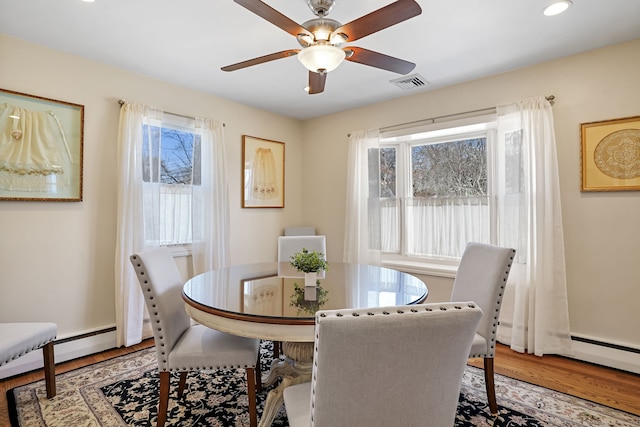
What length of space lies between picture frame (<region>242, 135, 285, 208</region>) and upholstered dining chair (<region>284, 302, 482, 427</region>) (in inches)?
131

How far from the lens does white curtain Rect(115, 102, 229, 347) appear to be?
299 cm

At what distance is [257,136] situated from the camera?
14.0 ft

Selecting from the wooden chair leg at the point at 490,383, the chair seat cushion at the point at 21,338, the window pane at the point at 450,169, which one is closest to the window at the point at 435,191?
the window pane at the point at 450,169

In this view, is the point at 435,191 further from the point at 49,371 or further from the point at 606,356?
the point at 49,371

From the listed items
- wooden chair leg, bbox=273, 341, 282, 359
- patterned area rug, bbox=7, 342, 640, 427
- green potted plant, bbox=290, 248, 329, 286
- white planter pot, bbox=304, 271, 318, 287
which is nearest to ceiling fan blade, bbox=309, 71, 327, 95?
A: green potted plant, bbox=290, 248, 329, 286

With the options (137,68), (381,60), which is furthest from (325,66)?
(137,68)

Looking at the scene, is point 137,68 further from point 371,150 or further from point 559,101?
point 559,101

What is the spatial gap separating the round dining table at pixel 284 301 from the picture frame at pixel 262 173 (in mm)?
1822

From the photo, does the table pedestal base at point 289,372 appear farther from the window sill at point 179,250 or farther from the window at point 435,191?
the window at point 435,191

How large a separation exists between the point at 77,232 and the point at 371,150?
3.04 meters

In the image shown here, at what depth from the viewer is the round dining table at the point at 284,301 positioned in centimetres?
148

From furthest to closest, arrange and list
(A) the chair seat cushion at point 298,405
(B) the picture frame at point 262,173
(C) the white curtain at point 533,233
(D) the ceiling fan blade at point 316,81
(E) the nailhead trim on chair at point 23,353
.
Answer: (B) the picture frame at point 262,173
(C) the white curtain at point 533,233
(D) the ceiling fan blade at point 316,81
(E) the nailhead trim on chair at point 23,353
(A) the chair seat cushion at point 298,405

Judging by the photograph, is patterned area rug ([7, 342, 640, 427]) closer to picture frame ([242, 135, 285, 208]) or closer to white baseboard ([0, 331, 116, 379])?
white baseboard ([0, 331, 116, 379])

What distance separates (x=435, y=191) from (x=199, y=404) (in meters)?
3.03
